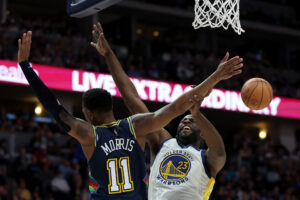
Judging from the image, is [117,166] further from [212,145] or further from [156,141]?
[156,141]

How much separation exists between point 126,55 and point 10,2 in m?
5.13

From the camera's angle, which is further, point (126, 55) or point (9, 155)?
point (126, 55)

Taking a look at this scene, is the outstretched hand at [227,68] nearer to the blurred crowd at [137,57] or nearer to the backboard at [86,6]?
the backboard at [86,6]

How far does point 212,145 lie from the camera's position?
5.15 metres

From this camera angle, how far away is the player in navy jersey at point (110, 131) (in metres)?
3.67

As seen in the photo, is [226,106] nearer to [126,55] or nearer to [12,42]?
[126,55]

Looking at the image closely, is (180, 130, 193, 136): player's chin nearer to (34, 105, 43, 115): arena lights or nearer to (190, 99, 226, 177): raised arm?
(190, 99, 226, 177): raised arm

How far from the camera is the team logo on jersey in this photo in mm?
5215

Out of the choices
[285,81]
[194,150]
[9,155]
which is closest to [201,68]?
[285,81]

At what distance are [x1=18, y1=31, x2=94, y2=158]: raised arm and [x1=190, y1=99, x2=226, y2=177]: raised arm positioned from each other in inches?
56.5

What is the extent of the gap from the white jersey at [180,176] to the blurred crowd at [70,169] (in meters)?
6.25

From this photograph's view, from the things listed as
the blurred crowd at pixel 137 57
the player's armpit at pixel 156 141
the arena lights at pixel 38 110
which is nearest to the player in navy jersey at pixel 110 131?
the player's armpit at pixel 156 141

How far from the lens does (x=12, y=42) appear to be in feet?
50.1

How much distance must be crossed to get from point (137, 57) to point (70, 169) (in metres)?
6.31
